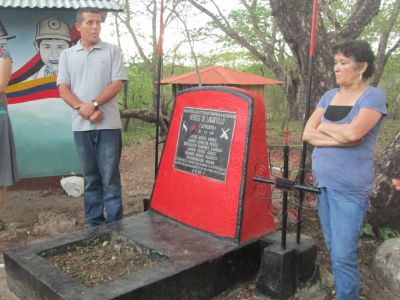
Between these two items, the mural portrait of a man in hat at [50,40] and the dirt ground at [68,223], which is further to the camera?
the mural portrait of a man in hat at [50,40]

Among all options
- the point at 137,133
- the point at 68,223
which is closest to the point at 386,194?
the point at 68,223

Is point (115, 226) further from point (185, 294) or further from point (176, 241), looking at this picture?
point (185, 294)

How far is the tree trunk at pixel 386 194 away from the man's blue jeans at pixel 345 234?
55.2 inches

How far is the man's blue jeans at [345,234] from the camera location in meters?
2.51

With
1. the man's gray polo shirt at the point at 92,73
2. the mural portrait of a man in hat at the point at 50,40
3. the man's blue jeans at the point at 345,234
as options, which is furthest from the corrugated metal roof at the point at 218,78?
the man's blue jeans at the point at 345,234

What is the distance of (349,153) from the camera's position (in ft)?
8.21

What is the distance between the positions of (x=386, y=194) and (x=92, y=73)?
9.25 feet

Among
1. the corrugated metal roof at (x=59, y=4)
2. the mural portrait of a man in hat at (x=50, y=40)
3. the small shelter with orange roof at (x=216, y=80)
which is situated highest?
the corrugated metal roof at (x=59, y=4)

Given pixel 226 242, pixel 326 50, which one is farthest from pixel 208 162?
pixel 326 50

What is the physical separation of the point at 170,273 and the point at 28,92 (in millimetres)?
4114

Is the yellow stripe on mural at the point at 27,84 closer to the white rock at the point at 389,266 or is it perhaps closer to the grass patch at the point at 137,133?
the white rock at the point at 389,266

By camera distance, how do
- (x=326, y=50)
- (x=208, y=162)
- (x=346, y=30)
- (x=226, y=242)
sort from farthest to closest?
(x=346, y=30) → (x=326, y=50) → (x=208, y=162) → (x=226, y=242)

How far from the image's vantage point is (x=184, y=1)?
10.8 metres

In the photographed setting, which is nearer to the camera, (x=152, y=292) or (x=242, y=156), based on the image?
(x=152, y=292)
